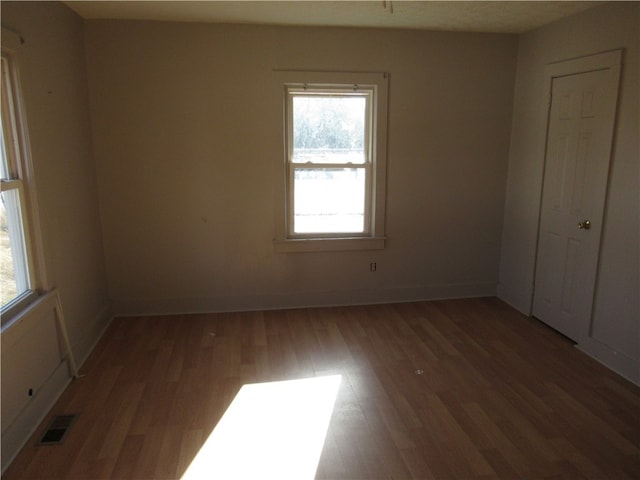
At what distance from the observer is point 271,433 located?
248 centimetres

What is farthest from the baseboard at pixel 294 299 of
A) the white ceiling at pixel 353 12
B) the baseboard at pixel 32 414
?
the white ceiling at pixel 353 12

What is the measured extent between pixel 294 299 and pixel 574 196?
253cm

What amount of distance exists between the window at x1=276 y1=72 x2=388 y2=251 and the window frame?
1.95 meters

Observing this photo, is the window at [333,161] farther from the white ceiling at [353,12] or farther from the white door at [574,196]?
the white door at [574,196]

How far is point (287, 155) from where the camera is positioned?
13.3ft

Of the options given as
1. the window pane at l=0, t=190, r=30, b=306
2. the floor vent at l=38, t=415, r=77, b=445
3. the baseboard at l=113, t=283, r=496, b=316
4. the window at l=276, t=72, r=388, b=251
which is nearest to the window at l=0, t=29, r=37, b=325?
the window pane at l=0, t=190, r=30, b=306

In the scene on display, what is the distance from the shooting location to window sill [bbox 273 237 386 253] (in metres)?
4.14

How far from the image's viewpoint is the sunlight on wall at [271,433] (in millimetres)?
2211

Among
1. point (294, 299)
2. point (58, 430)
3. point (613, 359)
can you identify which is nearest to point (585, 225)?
point (613, 359)

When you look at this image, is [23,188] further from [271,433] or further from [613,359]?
[613,359]

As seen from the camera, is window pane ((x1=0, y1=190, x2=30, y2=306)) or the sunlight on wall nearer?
the sunlight on wall

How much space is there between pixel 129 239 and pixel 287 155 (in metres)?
1.57

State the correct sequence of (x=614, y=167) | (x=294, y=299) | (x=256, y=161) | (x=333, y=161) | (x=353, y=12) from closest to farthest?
1. (x=614, y=167)
2. (x=353, y=12)
3. (x=256, y=161)
4. (x=333, y=161)
5. (x=294, y=299)

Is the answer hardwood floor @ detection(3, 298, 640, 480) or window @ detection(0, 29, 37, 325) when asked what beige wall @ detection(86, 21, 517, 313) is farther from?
window @ detection(0, 29, 37, 325)
